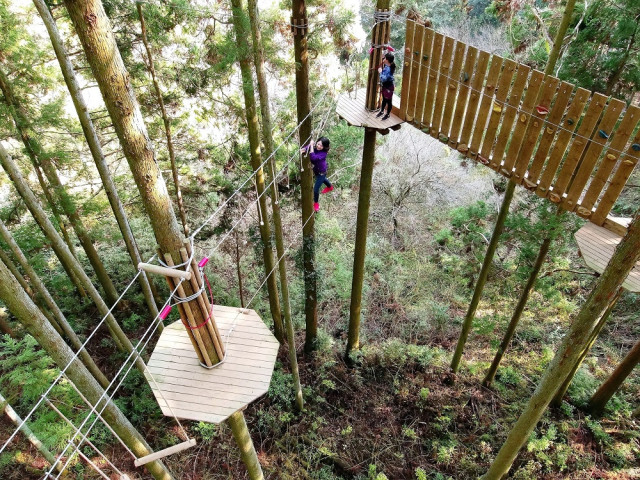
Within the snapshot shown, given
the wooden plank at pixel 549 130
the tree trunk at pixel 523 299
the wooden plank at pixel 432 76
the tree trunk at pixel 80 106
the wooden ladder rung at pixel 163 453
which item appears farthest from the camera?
the tree trunk at pixel 523 299

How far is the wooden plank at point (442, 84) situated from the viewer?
11.8 feet

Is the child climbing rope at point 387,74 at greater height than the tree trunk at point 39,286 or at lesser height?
greater

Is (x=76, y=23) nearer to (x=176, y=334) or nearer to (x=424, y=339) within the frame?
(x=176, y=334)

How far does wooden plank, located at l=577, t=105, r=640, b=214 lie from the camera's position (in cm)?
269

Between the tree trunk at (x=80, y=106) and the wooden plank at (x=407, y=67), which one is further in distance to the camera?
the tree trunk at (x=80, y=106)

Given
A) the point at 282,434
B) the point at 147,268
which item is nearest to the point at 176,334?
the point at 147,268

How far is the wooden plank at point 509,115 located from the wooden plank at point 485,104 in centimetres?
13

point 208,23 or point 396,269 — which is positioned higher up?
point 208,23

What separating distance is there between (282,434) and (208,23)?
683cm

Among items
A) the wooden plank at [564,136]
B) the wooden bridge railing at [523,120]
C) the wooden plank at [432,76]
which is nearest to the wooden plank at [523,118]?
the wooden bridge railing at [523,120]

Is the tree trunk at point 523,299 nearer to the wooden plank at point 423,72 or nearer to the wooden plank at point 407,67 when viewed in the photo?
the wooden plank at point 423,72

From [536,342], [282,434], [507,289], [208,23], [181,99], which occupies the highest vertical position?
[208,23]

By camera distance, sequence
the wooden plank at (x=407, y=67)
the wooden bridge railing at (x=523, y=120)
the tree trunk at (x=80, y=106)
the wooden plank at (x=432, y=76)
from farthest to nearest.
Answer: the tree trunk at (x=80, y=106)
the wooden plank at (x=407, y=67)
the wooden plank at (x=432, y=76)
the wooden bridge railing at (x=523, y=120)

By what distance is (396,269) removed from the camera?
31.2 feet
